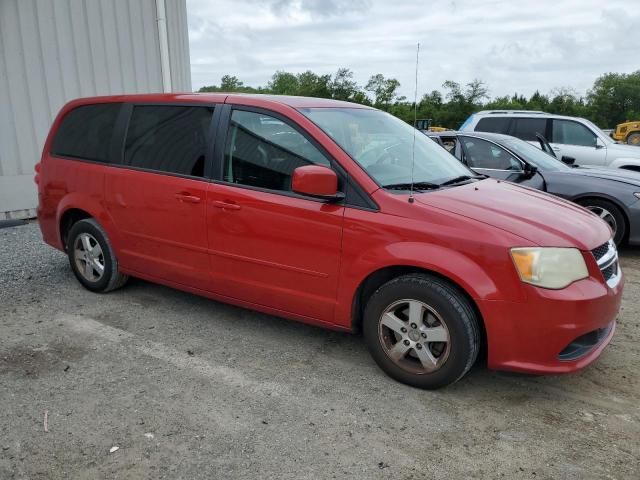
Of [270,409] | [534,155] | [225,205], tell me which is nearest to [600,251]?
[270,409]

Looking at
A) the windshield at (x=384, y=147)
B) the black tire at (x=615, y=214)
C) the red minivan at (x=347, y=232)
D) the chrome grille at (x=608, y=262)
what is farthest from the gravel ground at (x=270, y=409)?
the black tire at (x=615, y=214)

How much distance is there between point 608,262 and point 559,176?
3839 mm

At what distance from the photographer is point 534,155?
726cm

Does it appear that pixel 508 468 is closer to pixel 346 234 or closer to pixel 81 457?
pixel 346 234

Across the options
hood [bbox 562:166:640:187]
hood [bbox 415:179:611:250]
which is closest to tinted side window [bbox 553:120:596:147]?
hood [bbox 562:166:640:187]

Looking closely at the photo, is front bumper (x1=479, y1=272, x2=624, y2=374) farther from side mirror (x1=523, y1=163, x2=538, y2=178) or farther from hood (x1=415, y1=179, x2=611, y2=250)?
side mirror (x1=523, y1=163, x2=538, y2=178)

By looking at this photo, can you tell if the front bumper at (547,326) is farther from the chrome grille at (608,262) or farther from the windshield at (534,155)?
the windshield at (534,155)

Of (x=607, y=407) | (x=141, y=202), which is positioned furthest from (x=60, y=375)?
(x=607, y=407)

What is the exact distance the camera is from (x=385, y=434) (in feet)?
9.26

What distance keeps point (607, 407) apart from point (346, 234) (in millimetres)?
1806

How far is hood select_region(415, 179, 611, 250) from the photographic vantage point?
3021 mm

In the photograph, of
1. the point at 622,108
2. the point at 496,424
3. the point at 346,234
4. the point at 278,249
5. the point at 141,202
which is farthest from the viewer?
the point at 622,108

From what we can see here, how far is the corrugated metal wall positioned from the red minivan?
3.90m

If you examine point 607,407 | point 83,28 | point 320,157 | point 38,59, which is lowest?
point 607,407
